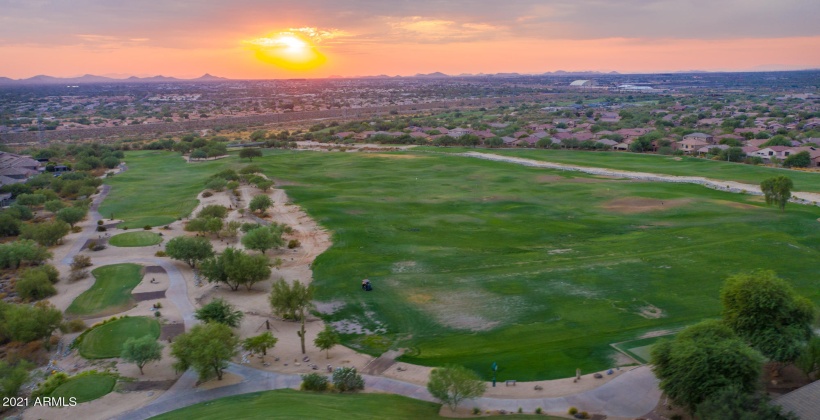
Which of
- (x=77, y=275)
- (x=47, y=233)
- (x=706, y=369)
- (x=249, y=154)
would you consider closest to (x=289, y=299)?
(x=77, y=275)

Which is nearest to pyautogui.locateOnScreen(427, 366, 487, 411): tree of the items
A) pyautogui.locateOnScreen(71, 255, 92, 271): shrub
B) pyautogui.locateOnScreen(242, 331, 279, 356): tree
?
pyautogui.locateOnScreen(242, 331, 279, 356): tree

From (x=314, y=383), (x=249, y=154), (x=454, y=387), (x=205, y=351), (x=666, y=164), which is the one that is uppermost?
(x=249, y=154)

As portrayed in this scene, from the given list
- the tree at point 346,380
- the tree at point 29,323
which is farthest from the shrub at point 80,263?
the tree at point 346,380

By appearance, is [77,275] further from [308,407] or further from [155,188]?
[155,188]

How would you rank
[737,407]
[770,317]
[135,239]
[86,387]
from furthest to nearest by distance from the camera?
[135,239] → [86,387] → [770,317] → [737,407]

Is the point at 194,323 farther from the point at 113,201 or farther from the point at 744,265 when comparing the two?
the point at 113,201

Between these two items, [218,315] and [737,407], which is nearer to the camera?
[737,407]

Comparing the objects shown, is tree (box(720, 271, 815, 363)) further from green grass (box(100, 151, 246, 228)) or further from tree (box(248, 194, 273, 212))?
green grass (box(100, 151, 246, 228))
